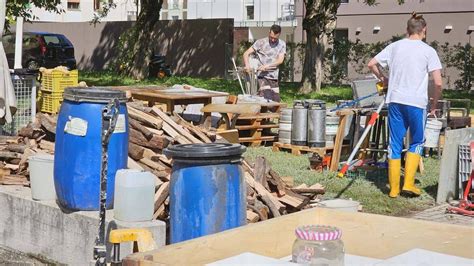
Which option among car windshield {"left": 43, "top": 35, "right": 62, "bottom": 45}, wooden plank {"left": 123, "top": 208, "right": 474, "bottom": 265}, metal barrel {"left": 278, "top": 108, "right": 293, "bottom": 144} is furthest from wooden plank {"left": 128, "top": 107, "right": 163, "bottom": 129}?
car windshield {"left": 43, "top": 35, "right": 62, "bottom": 45}

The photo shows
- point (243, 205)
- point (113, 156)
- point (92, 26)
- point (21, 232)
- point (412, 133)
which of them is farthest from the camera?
point (92, 26)

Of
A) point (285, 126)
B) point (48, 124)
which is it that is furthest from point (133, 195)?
point (285, 126)

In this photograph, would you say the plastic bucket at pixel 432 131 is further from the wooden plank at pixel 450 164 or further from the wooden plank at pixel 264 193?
the wooden plank at pixel 264 193

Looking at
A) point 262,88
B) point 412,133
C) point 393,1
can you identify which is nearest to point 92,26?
point 393,1

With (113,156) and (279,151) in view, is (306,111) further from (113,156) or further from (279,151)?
(113,156)

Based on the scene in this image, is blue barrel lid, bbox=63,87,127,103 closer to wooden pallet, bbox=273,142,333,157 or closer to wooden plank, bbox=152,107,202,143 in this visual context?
wooden plank, bbox=152,107,202,143

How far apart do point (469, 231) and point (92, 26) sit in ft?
131

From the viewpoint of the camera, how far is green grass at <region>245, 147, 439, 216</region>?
9477mm

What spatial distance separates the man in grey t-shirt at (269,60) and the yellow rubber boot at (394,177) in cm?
482

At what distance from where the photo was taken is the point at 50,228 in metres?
7.21

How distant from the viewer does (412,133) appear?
9.78 m

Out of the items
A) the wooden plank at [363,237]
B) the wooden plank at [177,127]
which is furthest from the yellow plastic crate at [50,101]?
the wooden plank at [363,237]

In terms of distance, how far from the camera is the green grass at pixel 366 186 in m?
9.48

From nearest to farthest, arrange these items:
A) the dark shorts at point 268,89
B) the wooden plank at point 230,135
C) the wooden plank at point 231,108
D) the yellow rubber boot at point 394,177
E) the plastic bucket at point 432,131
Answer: the yellow rubber boot at point 394,177, the plastic bucket at point 432,131, the wooden plank at point 230,135, the wooden plank at point 231,108, the dark shorts at point 268,89
